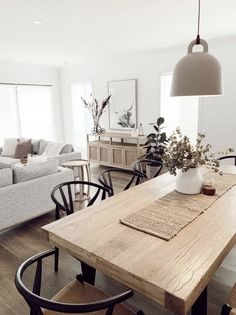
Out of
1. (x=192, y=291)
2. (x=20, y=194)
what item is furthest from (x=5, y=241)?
(x=192, y=291)

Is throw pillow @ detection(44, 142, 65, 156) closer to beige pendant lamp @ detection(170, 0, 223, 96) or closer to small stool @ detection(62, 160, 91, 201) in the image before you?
small stool @ detection(62, 160, 91, 201)

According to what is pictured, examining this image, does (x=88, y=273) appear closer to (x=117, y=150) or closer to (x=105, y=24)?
(x=105, y=24)

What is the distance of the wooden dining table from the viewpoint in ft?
3.32

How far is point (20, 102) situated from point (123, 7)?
4.43 metres

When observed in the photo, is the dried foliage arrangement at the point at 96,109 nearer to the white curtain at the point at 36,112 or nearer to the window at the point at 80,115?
the window at the point at 80,115

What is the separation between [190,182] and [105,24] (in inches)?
100

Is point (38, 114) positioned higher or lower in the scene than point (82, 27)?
lower

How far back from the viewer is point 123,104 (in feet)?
19.1

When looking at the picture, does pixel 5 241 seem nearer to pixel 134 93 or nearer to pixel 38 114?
pixel 134 93

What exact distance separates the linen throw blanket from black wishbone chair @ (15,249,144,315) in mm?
412

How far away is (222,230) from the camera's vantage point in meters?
1.40

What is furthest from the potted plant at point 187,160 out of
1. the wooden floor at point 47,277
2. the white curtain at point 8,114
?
the white curtain at point 8,114

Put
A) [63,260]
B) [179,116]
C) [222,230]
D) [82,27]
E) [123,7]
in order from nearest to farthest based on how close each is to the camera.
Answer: [222,230] < [63,260] < [123,7] < [82,27] < [179,116]

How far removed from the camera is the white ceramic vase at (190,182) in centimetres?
192
